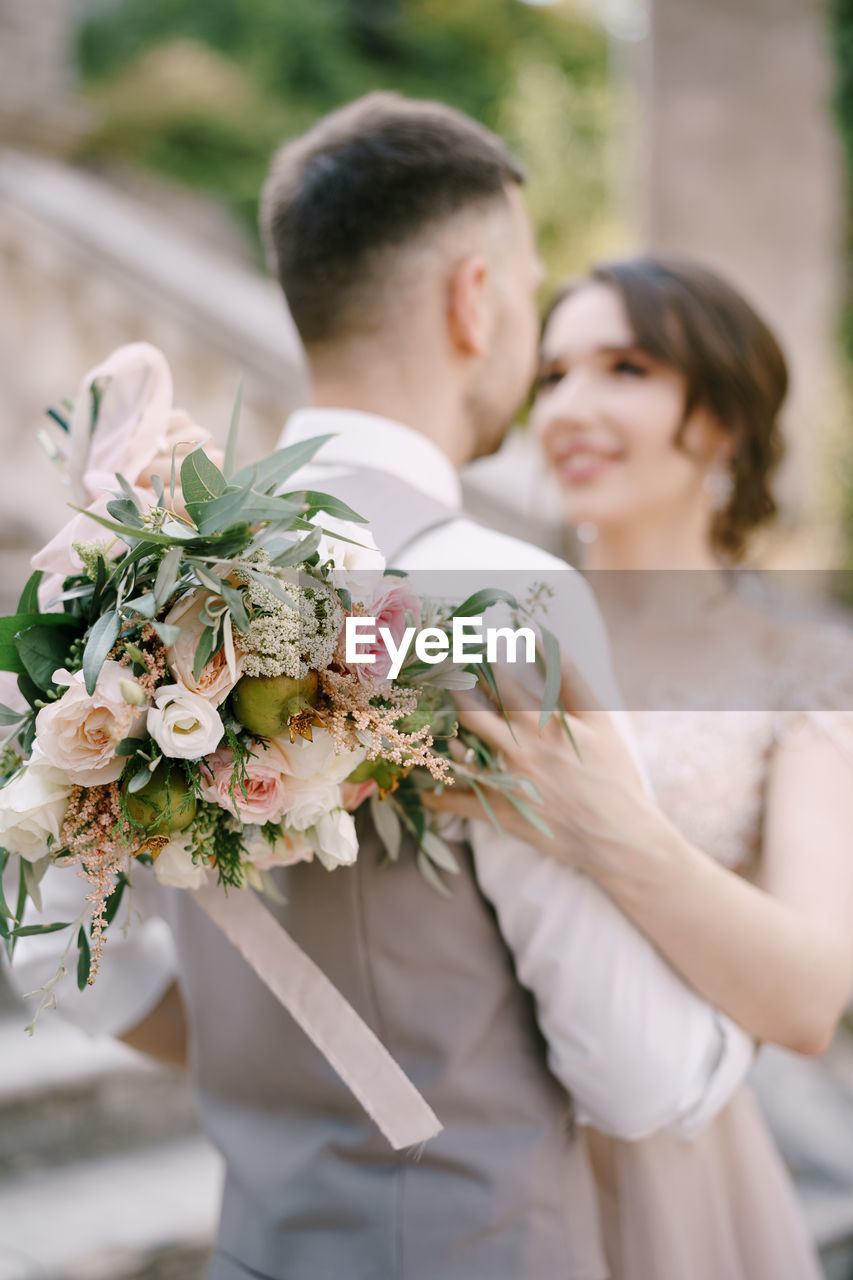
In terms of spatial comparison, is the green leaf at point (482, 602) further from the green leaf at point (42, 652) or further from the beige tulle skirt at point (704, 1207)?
the beige tulle skirt at point (704, 1207)

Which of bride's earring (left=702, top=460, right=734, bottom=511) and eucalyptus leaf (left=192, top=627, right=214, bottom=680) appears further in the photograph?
bride's earring (left=702, top=460, right=734, bottom=511)

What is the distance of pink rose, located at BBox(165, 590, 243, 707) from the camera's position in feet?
2.74

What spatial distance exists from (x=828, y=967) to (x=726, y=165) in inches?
222

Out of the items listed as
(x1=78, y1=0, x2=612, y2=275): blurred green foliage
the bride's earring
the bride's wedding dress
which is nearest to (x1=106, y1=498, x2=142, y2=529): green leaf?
the bride's wedding dress

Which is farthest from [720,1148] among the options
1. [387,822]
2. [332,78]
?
[332,78]

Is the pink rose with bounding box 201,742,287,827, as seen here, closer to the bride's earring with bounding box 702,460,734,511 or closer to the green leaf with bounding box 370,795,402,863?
the green leaf with bounding box 370,795,402,863

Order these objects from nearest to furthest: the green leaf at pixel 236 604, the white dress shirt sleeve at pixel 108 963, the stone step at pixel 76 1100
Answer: the green leaf at pixel 236 604 < the white dress shirt sleeve at pixel 108 963 < the stone step at pixel 76 1100

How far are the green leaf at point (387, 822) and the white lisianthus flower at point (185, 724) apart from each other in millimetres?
313

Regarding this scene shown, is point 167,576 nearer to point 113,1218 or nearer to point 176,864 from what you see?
point 176,864

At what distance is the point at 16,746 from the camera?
977 mm

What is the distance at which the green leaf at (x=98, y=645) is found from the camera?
80 centimetres

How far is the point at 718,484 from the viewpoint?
2.35 meters

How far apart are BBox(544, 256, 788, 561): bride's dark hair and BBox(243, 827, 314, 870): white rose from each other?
1.46 m

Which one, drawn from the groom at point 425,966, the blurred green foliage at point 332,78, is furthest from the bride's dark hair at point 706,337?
the blurred green foliage at point 332,78
